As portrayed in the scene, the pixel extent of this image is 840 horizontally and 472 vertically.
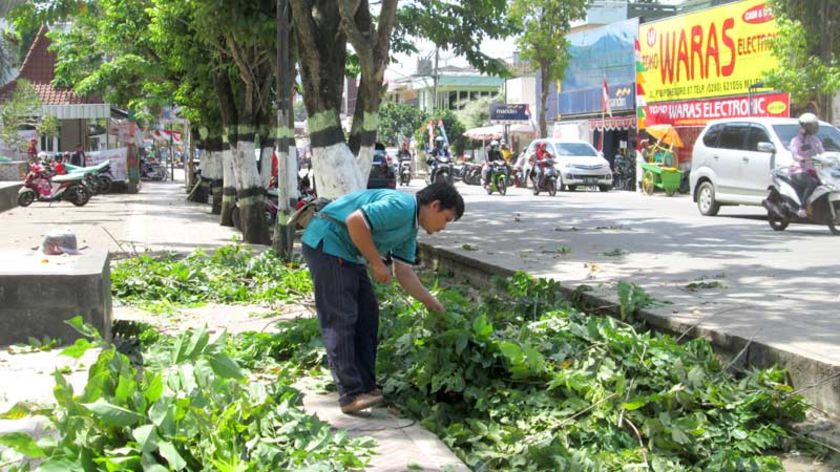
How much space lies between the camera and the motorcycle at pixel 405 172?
3791cm

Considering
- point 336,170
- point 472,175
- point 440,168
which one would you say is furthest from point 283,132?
point 472,175

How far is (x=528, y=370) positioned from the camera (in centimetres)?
532

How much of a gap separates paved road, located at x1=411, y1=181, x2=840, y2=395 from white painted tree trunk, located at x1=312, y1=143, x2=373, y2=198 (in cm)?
172

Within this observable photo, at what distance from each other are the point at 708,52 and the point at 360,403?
97.1ft

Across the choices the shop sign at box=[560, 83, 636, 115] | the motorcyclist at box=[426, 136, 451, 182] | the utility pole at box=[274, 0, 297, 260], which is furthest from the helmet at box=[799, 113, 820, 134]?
the shop sign at box=[560, 83, 636, 115]

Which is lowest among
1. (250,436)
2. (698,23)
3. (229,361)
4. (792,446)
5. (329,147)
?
(792,446)

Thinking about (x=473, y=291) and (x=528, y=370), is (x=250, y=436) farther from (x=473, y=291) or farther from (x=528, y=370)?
(x=473, y=291)

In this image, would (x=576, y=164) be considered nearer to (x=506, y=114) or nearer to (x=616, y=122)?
(x=616, y=122)

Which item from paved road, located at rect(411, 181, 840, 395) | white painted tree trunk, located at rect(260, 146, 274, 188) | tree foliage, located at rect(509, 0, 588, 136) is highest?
tree foliage, located at rect(509, 0, 588, 136)

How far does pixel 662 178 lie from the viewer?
2847cm

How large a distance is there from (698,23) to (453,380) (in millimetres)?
30214

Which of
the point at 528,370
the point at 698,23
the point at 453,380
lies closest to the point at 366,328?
the point at 453,380

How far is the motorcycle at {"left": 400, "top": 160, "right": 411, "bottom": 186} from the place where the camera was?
124ft

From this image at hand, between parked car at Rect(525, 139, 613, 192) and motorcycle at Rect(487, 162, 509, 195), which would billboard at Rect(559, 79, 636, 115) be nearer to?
parked car at Rect(525, 139, 613, 192)
